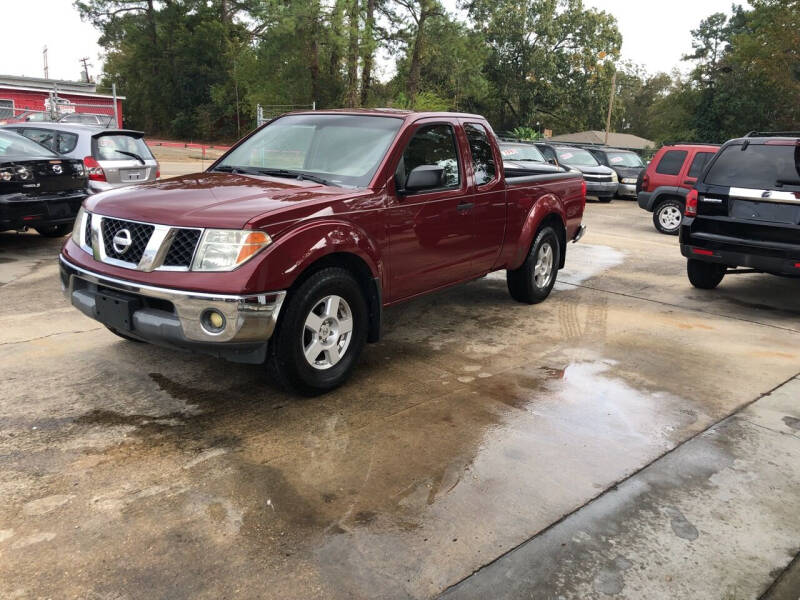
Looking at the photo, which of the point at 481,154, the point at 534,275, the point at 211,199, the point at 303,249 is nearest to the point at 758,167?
the point at 534,275

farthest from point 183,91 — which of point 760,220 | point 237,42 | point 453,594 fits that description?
point 453,594

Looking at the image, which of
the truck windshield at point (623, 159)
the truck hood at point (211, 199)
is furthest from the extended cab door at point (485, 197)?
the truck windshield at point (623, 159)

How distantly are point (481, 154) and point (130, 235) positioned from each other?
3.07 m

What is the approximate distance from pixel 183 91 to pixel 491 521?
54.6m

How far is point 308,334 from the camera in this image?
4109mm

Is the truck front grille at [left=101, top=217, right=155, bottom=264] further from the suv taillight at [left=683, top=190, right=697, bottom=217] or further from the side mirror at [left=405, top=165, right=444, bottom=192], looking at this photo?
the suv taillight at [left=683, top=190, right=697, bottom=217]

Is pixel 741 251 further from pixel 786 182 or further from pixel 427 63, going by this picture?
pixel 427 63

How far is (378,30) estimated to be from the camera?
120 feet

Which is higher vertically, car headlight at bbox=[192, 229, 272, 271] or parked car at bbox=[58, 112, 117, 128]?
parked car at bbox=[58, 112, 117, 128]

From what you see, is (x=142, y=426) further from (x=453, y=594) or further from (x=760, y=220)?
(x=760, y=220)

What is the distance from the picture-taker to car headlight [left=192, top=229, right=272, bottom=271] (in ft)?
12.1

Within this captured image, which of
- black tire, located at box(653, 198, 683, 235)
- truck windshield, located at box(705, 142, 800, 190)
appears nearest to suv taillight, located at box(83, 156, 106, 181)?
truck windshield, located at box(705, 142, 800, 190)

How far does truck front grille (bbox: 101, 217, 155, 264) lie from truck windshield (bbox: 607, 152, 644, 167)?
18.5 meters

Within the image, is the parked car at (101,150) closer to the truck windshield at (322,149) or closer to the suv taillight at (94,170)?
the suv taillight at (94,170)
